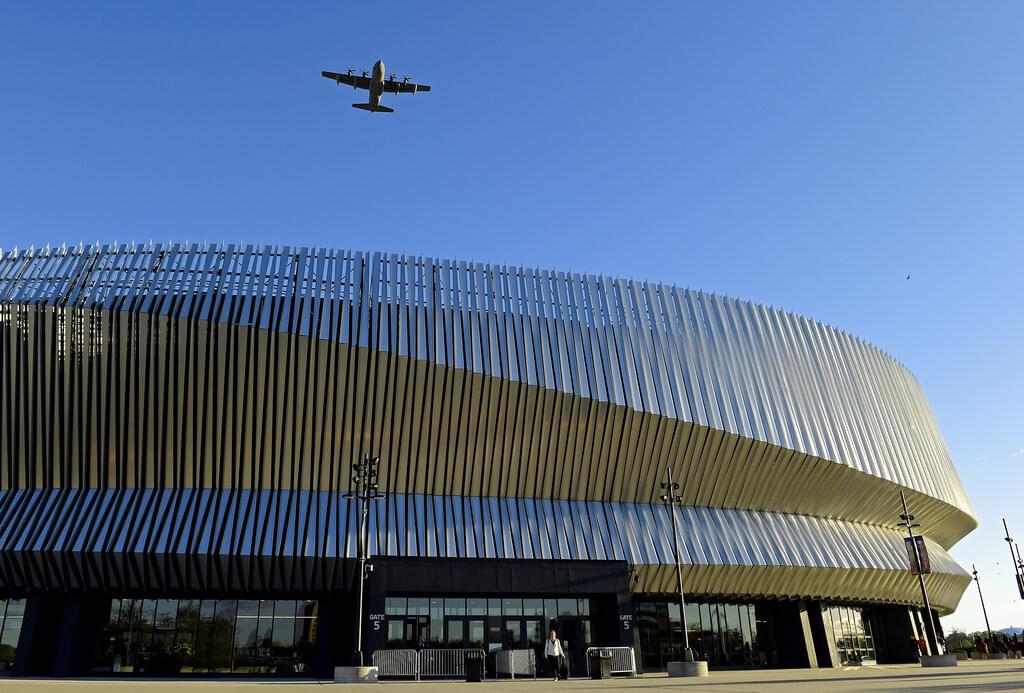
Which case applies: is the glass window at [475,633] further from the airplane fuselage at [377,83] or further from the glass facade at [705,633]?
the airplane fuselage at [377,83]

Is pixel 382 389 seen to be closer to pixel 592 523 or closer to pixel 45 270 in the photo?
pixel 592 523

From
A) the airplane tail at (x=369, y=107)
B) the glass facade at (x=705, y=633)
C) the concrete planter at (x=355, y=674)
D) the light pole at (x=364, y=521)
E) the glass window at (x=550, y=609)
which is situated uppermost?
the airplane tail at (x=369, y=107)

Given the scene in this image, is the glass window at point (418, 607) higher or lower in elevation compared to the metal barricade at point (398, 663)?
higher

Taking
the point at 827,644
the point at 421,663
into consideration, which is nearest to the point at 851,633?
the point at 827,644

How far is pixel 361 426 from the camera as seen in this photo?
32.8m

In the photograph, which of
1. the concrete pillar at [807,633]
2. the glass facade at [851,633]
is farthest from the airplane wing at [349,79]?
the glass facade at [851,633]

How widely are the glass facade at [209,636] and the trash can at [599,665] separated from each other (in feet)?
44.1

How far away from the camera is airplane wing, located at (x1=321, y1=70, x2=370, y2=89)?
32812 mm

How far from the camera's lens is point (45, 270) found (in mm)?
33094

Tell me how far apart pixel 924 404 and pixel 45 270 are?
56.3 m

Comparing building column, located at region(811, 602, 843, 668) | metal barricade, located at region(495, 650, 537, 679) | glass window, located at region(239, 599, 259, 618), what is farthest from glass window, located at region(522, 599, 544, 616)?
building column, located at region(811, 602, 843, 668)

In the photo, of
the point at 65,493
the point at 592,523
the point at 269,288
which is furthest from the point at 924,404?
the point at 65,493

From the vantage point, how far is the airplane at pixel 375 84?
3219cm

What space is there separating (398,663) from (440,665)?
1766 mm
